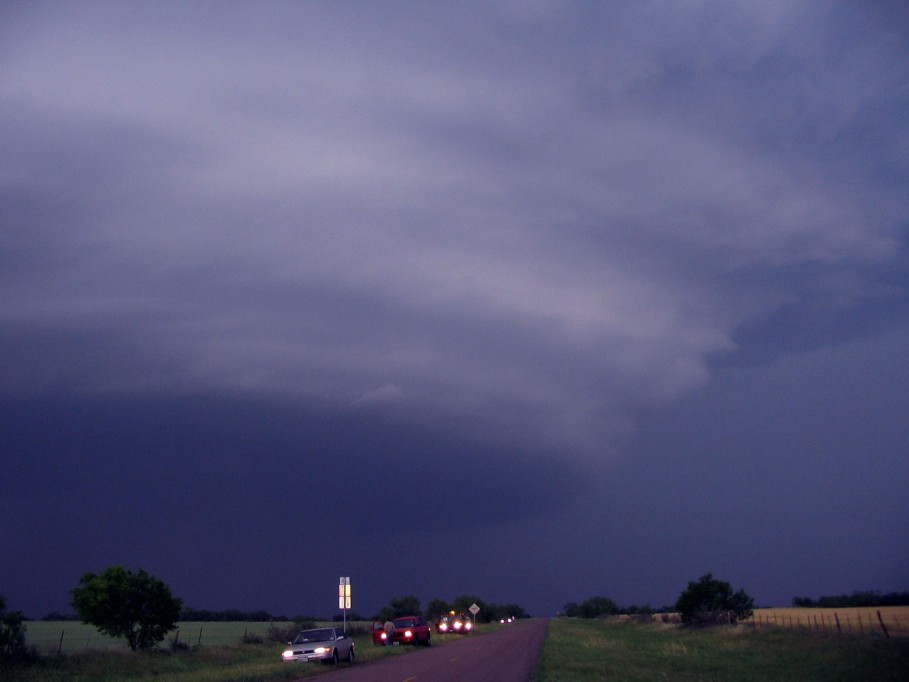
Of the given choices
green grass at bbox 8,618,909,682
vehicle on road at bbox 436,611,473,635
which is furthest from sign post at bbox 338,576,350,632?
vehicle on road at bbox 436,611,473,635

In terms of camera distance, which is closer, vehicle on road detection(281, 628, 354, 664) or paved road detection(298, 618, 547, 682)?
paved road detection(298, 618, 547, 682)

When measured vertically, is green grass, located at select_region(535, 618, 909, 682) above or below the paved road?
below

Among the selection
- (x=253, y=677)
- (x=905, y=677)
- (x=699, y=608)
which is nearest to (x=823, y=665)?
(x=905, y=677)

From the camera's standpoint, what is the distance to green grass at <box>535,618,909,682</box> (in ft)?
79.1

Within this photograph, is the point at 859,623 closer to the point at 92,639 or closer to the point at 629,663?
the point at 629,663

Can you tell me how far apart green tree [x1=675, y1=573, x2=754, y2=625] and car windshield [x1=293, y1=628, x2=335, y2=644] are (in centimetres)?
4681

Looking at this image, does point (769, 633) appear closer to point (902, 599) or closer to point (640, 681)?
point (640, 681)

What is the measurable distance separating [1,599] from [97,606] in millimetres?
6240

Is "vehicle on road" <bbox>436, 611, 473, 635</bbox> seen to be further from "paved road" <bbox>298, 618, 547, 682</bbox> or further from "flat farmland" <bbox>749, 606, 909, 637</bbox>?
"paved road" <bbox>298, 618, 547, 682</bbox>

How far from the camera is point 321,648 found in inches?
1271

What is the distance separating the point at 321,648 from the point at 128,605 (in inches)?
516

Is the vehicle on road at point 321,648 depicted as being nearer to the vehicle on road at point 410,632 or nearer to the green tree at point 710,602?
the vehicle on road at point 410,632

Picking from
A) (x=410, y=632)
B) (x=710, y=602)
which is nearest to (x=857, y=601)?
(x=710, y=602)

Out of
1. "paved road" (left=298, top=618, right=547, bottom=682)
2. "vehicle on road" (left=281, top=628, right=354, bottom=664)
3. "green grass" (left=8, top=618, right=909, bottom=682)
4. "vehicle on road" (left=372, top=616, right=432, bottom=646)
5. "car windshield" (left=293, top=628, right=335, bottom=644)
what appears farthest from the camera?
"vehicle on road" (left=372, top=616, right=432, bottom=646)
